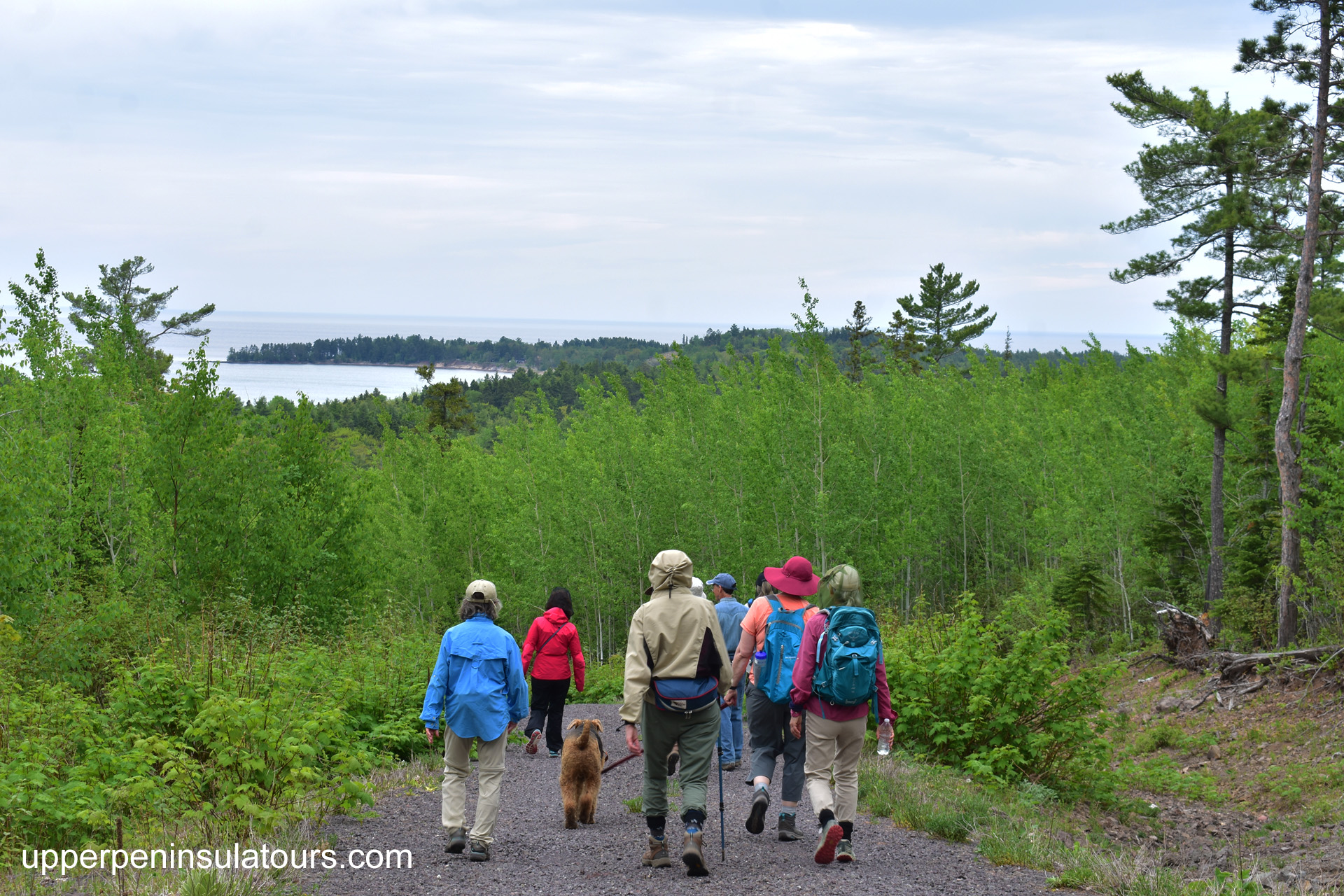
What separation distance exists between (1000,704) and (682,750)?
17.1 feet

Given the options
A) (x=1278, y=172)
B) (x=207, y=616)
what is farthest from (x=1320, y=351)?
(x=207, y=616)

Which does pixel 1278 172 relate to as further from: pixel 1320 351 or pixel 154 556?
pixel 154 556

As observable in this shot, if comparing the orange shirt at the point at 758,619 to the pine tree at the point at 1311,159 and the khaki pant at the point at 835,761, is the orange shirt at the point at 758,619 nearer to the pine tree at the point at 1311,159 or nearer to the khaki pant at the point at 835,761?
the khaki pant at the point at 835,761

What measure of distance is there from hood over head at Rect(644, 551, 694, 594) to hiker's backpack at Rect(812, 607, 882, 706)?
3.17 ft

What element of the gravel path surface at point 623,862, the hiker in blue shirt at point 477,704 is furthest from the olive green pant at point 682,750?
the hiker in blue shirt at point 477,704

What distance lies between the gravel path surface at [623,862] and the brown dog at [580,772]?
130 millimetres

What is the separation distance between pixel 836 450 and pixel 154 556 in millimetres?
15625

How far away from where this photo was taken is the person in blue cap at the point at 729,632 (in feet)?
28.6

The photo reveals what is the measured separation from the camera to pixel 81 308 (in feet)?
150

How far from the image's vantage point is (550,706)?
10.4m

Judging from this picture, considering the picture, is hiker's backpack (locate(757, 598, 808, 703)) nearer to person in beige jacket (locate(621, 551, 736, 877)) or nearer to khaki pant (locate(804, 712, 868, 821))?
khaki pant (locate(804, 712, 868, 821))

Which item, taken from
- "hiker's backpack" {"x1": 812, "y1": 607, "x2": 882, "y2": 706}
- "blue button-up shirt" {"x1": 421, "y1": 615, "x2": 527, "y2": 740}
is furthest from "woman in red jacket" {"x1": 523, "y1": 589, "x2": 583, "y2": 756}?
"hiker's backpack" {"x1": 812, "y1": 607, "x2": 882, "y2": 706}

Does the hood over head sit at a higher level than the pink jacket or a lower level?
higher

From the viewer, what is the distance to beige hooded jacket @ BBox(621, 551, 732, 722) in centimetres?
587
